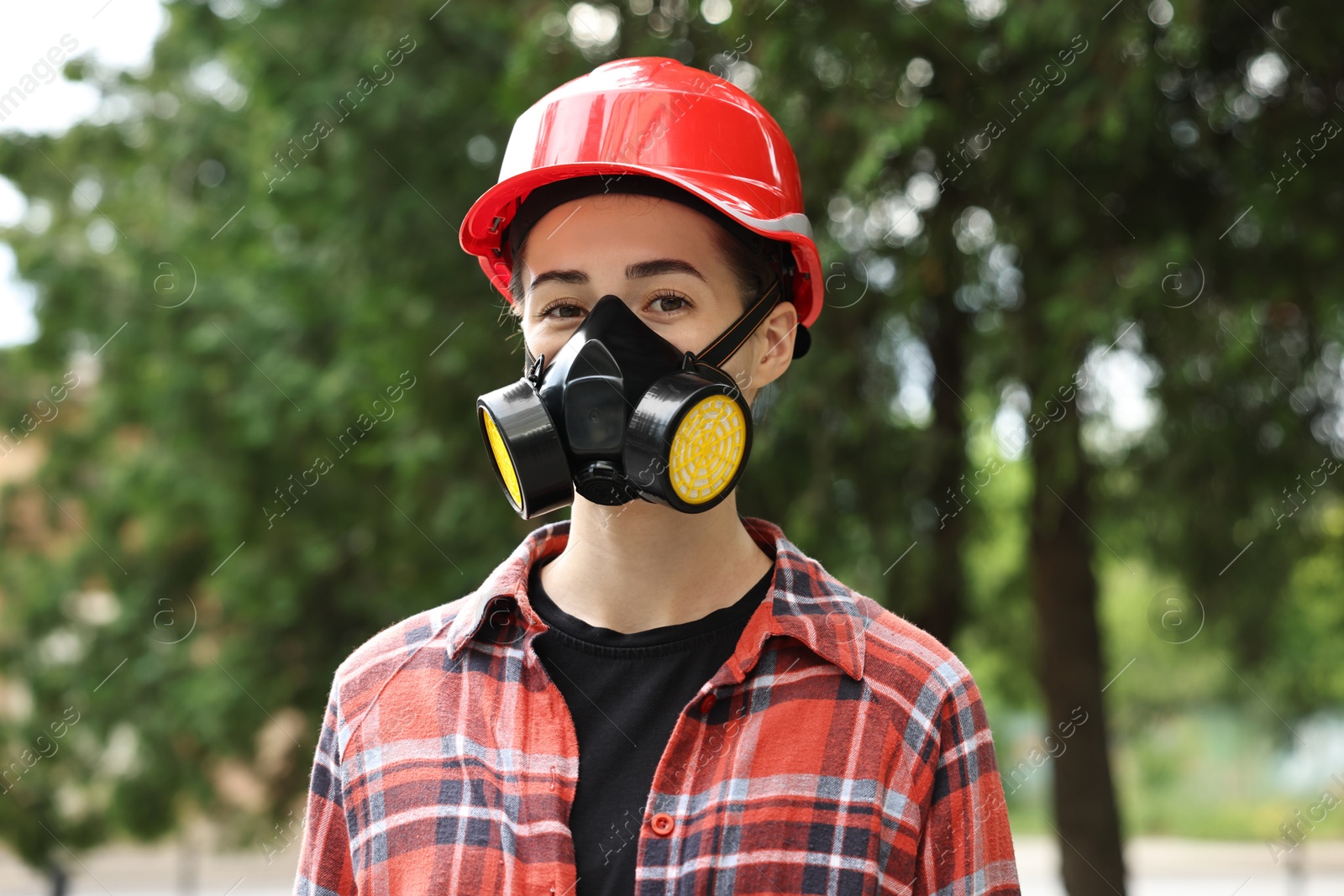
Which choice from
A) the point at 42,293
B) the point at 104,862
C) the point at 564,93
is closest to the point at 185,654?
the point at 42,293

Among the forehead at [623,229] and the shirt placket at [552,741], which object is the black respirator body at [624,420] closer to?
the forehead at [623,229]

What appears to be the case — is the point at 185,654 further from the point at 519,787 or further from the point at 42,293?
the point at 519,787

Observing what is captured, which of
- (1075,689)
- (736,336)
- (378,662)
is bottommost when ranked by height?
(378,662)

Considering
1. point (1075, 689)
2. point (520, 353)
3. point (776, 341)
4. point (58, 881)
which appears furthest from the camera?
point (58, 881)

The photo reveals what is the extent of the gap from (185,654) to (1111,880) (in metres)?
5.74

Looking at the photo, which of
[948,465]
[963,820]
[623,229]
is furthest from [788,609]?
[948,465]

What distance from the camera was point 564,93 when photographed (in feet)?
6.56

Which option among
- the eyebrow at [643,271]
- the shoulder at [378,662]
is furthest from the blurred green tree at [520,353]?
the shoulder at [378,662]

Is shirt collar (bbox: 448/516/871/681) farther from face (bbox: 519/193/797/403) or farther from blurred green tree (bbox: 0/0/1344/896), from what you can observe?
blurred green tree (bbox: 0/0/1344/896)

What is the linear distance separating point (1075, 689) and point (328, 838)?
5.25m

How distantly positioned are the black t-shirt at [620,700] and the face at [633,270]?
1.32 feet

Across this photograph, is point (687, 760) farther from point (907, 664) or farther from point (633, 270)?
point (633, 270)

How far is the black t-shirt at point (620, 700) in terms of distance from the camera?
65.5 inches

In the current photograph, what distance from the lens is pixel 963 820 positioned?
5.59 feet
